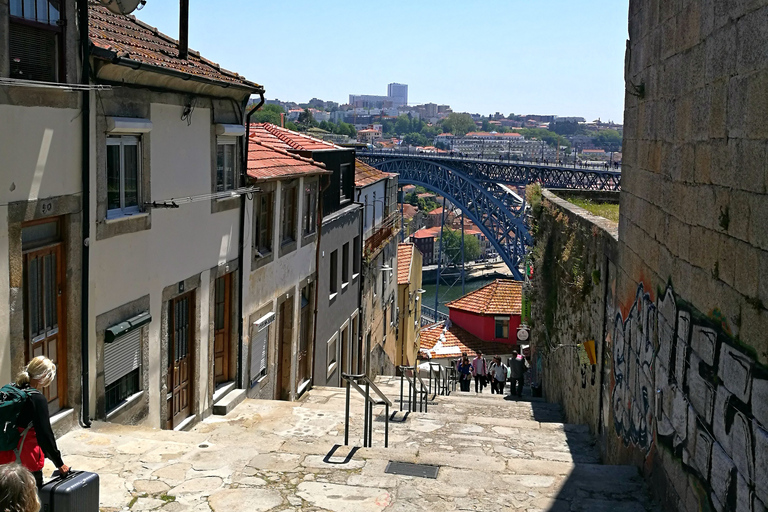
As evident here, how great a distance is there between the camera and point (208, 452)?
620cm

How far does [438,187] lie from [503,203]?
7.01m

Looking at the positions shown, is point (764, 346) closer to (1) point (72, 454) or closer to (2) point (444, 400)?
(1) point (72, 454)

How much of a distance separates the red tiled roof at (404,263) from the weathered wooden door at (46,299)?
64.0 feet

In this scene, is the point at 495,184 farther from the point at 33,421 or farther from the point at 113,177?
the point at 33,421

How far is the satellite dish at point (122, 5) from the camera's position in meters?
6.88

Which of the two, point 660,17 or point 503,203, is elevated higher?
point 660,17

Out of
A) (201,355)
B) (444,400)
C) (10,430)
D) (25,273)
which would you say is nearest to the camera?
(10,430)

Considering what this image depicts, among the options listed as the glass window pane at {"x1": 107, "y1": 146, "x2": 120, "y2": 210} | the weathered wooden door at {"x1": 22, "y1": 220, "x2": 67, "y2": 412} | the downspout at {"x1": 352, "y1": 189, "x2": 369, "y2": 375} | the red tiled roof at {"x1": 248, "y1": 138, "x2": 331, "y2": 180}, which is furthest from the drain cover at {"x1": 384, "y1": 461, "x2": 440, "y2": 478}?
the downspout at {"x1": 352, "y1": 189, "x2": 369, "y2": 375}

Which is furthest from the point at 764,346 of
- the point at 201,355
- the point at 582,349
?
the point at 582,349

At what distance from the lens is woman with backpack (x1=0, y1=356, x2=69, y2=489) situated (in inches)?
164

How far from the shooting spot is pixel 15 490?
2590 mm

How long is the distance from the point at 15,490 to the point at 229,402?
6.88 metres

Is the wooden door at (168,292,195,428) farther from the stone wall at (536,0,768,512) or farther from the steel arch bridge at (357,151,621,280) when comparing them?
the steel arch bridge at (357,151,621,280)

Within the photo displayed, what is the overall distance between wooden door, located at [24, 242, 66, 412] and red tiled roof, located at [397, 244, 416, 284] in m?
19.5
